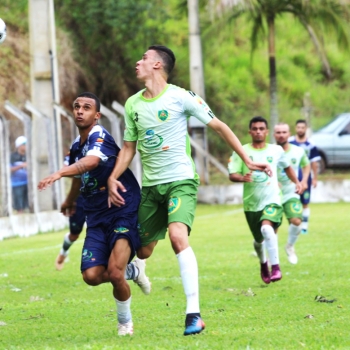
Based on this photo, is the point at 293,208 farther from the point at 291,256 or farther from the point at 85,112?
the point at 85,112

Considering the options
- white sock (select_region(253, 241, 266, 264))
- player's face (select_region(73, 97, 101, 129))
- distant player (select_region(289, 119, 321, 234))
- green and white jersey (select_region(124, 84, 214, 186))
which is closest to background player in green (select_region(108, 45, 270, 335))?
green and white jersey (select_region(124, 84, 214, 186))

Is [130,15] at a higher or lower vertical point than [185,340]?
higher

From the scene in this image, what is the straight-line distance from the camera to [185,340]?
23.3 feet

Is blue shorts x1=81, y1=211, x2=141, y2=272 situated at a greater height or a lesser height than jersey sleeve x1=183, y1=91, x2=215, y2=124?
lesser

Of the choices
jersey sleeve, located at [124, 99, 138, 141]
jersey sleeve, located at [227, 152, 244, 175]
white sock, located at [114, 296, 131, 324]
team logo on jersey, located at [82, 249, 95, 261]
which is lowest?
white sock, located at [114, 296, 131, 324]

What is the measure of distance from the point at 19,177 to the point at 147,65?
1186 cm

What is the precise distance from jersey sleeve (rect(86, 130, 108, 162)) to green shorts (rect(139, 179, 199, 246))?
497 mm

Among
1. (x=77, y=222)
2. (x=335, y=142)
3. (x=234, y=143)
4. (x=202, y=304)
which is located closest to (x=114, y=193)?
(x=234, y=143)

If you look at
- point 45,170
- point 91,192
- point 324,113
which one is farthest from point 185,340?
point 324,113

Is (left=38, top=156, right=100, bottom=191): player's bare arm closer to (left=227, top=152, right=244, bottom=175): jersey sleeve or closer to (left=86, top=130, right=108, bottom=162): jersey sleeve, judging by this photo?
(left=86, top=130, right=108, bottom=162): jersey sleeve

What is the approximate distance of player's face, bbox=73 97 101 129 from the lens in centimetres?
797

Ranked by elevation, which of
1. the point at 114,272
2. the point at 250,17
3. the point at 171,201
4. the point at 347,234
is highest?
the point at 250,17

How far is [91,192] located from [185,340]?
1506 millimetres

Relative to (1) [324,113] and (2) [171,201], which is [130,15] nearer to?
(1) [324,113]
